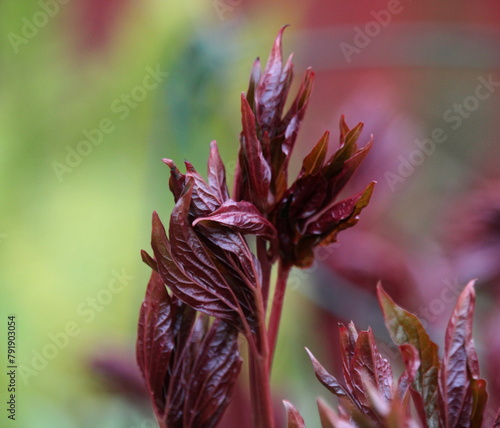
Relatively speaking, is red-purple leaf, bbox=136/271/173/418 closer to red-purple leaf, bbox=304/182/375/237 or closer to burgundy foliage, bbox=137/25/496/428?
burgundy foliage, bbox=137/25/496/428

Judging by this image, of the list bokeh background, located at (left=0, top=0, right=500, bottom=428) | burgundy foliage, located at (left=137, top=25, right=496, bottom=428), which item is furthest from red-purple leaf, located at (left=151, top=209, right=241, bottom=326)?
bokeh background, located at (left=0, top=0, right=500, bottom=428)

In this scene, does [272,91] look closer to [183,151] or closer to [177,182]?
[177,182]

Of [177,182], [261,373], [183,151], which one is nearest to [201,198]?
[177,182]

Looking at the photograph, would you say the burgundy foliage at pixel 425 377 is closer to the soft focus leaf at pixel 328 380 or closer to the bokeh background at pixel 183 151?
the soft focus leaf at pixel 328 380

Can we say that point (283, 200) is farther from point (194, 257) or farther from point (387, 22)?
point (387, 22)

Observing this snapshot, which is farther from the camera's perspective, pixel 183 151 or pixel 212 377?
pixel 183 151

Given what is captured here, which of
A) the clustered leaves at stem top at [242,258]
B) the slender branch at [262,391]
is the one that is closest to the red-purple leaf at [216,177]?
the clustered leaves at stem top at [242,258]
